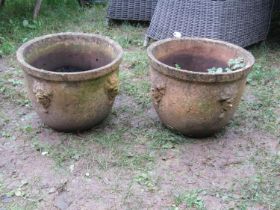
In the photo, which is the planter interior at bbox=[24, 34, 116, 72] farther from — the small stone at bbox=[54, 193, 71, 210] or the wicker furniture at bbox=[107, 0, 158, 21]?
the wicker furniture at bbox=[107, 0, 158, 21]

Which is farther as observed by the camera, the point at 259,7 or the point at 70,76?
the point at 259,7

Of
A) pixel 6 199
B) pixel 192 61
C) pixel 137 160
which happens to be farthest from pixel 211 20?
pixel 6 199

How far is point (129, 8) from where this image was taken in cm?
498

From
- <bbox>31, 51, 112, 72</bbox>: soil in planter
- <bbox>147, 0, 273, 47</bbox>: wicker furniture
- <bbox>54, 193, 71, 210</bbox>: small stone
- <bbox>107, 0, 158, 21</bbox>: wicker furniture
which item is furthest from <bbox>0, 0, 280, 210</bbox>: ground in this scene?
<bbox>107, 0, 158, 21</bbox>: wicker furniture

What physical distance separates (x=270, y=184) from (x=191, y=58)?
1118mm

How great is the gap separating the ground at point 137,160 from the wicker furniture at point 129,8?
1.31 meters

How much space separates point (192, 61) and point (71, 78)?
1022 mm

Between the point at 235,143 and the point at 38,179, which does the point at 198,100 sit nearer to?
the point at 235,143

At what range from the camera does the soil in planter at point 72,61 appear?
10.8ft

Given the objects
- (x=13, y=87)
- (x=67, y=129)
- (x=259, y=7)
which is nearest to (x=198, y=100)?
(x=67, y=129)

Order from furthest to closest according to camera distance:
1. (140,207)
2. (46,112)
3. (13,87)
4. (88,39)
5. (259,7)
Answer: (259,7) < (13,87) < (88,39) < (46,112) < (140,207)

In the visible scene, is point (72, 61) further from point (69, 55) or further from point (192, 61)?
point (192, 61)

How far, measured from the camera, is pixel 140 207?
2504 mm

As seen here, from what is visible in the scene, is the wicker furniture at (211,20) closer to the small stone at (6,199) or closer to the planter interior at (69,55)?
the planter interior at (69,55)
